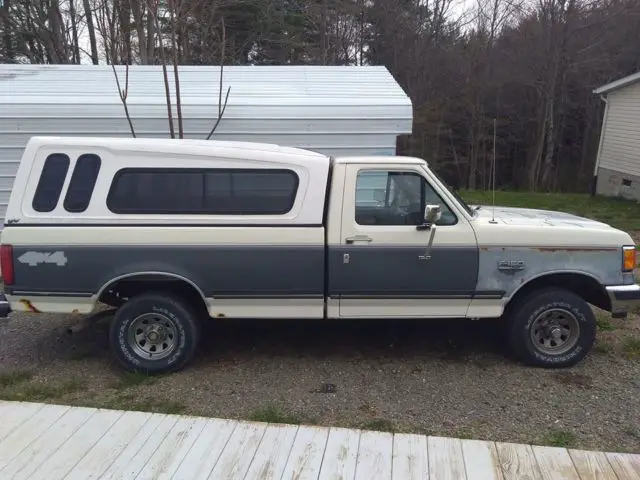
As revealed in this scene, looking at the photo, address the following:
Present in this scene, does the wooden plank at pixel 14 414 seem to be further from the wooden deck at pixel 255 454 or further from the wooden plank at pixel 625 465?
the wooden plank at pixel 625 465

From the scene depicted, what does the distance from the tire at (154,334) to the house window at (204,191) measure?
79 centimetres

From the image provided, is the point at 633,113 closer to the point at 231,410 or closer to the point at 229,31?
the point at 229,31

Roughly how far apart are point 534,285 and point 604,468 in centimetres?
187

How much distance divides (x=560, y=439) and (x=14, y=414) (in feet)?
12.4

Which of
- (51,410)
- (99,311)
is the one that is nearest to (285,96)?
(99,311)

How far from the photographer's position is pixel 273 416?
423cm

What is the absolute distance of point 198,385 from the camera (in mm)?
4824

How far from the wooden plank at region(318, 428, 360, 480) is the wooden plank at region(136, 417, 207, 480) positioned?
879 mm

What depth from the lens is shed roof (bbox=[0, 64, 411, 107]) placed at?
9367 mm

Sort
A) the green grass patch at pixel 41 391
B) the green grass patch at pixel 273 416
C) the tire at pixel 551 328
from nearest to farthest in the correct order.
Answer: the green grass patch at pixel 273 416
the green grass patch at pixel 41 391
the tire at pixel 551 328

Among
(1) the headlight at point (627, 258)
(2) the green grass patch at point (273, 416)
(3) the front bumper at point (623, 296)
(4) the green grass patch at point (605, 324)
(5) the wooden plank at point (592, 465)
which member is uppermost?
(1) the headlight at point (627, 258)

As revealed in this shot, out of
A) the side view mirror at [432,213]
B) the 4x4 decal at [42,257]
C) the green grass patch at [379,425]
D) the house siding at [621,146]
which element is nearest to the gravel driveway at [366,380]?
the green grass patch at [379,425]

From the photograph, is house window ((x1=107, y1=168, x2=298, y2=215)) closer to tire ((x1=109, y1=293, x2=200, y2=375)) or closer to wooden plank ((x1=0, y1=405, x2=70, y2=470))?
tire ((x1=109, y1=293, x2=200, y2=375))

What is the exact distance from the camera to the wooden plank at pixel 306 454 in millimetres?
3441
